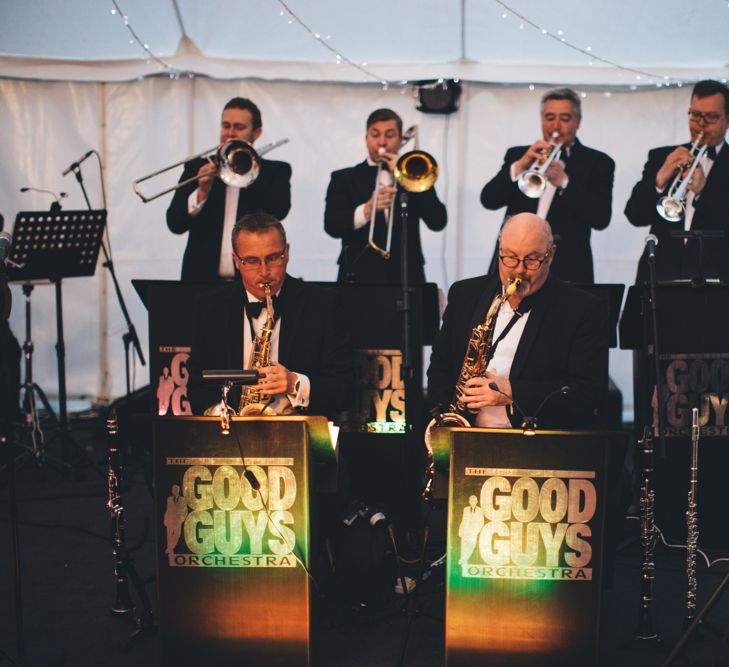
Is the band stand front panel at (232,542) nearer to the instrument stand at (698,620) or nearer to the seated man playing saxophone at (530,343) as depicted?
the seated man playing saxophone at (530,343)

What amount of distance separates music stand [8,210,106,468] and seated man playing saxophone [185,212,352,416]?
1.91m

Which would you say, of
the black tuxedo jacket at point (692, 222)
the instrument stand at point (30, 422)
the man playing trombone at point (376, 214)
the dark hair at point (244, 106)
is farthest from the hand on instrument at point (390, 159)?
the instrument stand at point (30, 422)

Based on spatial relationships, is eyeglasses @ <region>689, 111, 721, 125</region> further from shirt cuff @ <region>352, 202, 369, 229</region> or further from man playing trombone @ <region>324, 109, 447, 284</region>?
shirt cuff @ <region>352, 202, 369, 229</region>

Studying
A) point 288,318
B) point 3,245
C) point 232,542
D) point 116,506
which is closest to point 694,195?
point 288,318

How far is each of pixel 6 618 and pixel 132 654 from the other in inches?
28.8

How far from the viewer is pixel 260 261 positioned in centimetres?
412

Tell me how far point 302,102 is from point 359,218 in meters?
2.13

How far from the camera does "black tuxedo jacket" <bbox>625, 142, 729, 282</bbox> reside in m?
5.28

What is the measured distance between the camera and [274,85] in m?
7.19

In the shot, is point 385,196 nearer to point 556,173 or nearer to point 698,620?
point 556,173

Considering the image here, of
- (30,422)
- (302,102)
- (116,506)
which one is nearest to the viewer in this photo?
(116,506)

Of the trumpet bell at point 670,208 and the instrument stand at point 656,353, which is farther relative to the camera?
the trumpet bell at point 670,208

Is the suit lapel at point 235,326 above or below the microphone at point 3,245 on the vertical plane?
below

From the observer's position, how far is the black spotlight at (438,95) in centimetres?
693
